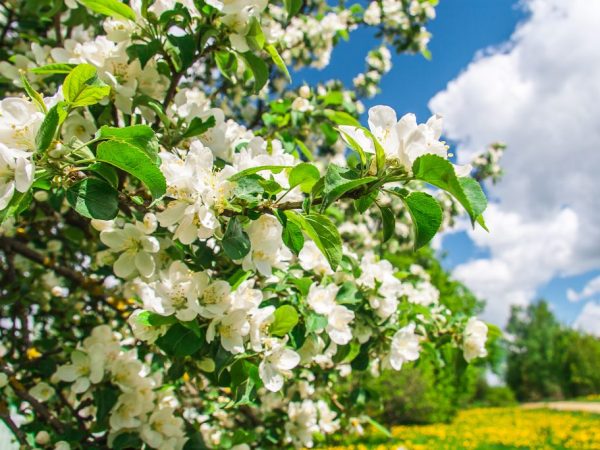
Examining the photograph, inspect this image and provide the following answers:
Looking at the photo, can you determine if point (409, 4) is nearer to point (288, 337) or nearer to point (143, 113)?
point (143, 113)

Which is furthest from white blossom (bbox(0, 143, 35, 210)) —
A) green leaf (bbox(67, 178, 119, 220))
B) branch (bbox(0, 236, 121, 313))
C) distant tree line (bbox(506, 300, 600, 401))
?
distant tree line (bbox(506, 300, 600, 401))

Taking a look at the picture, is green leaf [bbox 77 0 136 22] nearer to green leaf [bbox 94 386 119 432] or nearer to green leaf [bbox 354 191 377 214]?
green leaf [bbox 354 191 377 214]

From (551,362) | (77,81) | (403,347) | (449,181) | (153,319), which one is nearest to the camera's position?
(449,181)

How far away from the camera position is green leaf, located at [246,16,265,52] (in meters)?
1.43

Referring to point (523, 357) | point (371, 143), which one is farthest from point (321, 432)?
point (523, 357)

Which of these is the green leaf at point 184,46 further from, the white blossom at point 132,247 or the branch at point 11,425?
the branch at point 11,425

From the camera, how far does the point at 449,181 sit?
853 mm

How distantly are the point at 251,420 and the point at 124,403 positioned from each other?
3.49 ft

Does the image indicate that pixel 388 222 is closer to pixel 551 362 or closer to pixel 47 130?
pixel 47 130

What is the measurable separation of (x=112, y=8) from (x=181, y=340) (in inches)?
39.1

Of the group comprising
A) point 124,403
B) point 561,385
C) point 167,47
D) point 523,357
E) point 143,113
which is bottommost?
point 124,403

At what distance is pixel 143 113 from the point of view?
1.61 metres

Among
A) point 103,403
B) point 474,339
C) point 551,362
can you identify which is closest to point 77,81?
point 103,403

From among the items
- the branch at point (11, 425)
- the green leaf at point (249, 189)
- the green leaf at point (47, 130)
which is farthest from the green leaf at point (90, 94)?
the branch at point (11, 425)
